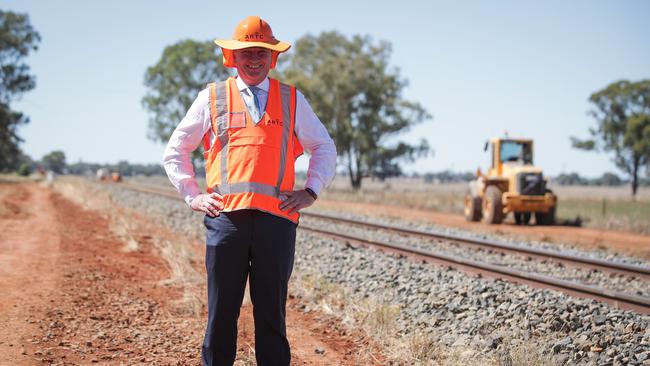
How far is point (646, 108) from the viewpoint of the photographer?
48.1m

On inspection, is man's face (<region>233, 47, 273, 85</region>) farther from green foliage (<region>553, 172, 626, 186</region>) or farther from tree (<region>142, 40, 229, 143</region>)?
green foliage (<region>553, 172, 626, 186</region>)

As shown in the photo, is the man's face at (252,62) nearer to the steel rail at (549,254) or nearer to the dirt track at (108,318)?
the dirt track at (108,318)

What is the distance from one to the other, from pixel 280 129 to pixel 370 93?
40421 millimetres

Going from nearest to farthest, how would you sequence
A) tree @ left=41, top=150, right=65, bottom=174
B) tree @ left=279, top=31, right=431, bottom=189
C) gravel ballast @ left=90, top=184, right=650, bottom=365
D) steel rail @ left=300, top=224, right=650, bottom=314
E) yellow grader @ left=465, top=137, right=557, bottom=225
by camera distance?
1. gravel ballast @ left=90, top=184, right=650, bottom=365
2. steel rail @ left=300, top=224, right=650, bottom=314
3. yellow grader @ left=465, top=137, right=557, bottom=225
4. tree @ left=279, top=31, right=431, bottom=189
5. tree @ left=41, top=150, right=65, bottom=174

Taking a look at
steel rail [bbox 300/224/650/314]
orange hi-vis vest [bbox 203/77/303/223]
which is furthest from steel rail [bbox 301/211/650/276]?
orange hi-vis vest [bbox 203/77/303/223]

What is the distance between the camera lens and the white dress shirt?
297cm

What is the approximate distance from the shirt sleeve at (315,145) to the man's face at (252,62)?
0.24m

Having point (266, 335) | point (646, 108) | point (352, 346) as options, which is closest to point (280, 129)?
point (266, 335)

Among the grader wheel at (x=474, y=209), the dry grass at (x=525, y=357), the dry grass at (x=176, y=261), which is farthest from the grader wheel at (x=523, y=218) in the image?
the dry grass at (x=525, y=357)

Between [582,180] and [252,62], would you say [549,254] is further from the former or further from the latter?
[582,180]

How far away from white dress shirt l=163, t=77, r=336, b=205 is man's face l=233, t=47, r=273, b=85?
0.04 meters

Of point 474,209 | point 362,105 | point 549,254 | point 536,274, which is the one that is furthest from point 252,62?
point 362,105

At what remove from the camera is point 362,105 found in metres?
42.9

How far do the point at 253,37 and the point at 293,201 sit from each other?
847 millimetres
